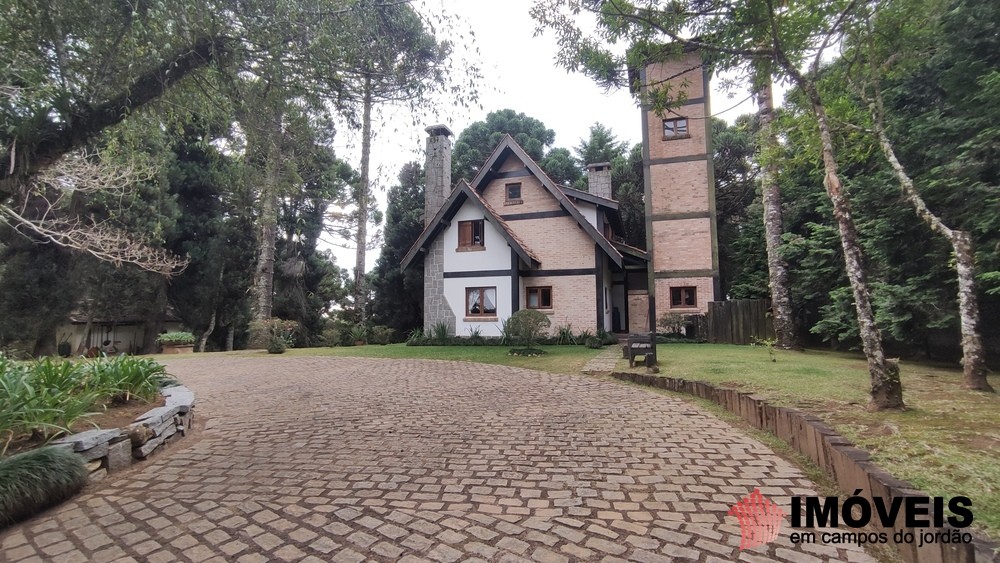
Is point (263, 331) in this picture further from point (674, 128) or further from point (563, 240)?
point (674, 128)

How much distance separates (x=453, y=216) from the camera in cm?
1798

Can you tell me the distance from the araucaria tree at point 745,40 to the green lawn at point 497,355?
18.5 feet

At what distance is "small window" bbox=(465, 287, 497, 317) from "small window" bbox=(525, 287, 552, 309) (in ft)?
4.36

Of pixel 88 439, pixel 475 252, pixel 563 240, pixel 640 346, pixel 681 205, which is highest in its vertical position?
pixel 681 205

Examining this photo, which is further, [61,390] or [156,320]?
[156,320]

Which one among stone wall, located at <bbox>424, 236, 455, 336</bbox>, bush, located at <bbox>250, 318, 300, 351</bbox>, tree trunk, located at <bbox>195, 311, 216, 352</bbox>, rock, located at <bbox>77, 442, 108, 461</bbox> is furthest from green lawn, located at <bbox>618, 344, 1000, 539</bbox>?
tree trunk, located at <bbox>195, 311, 216, 352</bbox>

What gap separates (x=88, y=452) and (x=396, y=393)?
4387 millimetres

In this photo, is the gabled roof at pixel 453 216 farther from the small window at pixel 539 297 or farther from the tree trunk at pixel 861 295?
the tree trunk at pixel 861 295

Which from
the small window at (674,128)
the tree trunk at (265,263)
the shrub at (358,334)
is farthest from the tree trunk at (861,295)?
the shrub at (358,334)

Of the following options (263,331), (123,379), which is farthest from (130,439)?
(263,331)

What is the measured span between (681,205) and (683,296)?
11.3 ft

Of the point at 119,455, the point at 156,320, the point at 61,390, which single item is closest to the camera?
the point at 119,455

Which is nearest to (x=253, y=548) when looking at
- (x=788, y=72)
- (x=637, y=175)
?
(x=788, y=72)

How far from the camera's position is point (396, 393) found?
25.9 ft
